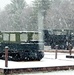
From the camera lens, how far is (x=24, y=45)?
734 inches

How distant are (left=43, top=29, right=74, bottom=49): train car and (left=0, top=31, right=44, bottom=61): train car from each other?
14.1 metres

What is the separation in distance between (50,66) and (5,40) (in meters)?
4.63

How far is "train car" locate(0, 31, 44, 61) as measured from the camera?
1870 centimetres

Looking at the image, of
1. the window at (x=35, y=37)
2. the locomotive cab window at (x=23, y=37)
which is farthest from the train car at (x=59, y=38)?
the locomotive cab window at (x=23, y=37)

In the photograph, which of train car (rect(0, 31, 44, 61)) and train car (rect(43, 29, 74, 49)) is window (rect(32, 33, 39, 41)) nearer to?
train car (rect(0, 31, 44, 61))

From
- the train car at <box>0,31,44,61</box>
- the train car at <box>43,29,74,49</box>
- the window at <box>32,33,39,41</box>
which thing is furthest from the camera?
the train car at <box>43,29,74,49</box>

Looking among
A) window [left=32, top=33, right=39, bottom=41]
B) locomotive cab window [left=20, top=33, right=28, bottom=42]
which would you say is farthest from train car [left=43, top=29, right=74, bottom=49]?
locomotive cab window [left=20, top=33, right=28, bottom=42]

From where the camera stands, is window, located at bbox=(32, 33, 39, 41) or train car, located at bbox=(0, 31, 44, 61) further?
window, located at bbox=(32, 33, 39, 41)

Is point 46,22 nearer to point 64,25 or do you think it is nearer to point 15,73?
point 64,25

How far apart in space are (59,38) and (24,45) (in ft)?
50.1

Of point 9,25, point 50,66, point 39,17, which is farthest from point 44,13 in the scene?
point 50,66

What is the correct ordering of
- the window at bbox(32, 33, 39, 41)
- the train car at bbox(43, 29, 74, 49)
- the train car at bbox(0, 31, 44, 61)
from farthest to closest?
the train car at bbox(43, 29, 74, 49) → the window at bbox(32, 33, 39, 41) → the train car at bbox(0, 31, 44, 61)

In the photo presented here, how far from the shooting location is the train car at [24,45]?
18703mm

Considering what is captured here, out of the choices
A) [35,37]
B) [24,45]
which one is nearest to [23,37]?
[24,45]
